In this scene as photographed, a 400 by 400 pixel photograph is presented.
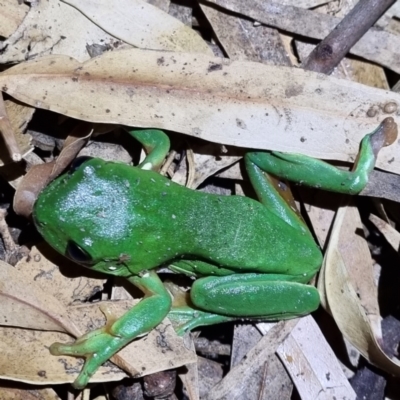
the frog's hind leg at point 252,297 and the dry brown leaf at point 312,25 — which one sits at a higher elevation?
the dry brown leaf at point 312,25

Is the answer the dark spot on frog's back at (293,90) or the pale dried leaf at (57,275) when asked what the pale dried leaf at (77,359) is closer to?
the pale dried leaf at (57,275)

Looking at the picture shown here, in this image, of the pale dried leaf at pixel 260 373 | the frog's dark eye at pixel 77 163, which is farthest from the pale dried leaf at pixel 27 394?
the frog's dark eye at pixel 77 163

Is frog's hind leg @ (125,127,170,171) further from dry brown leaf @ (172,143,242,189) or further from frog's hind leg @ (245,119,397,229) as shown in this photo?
frog's hind leg @ (245,119,397,229)

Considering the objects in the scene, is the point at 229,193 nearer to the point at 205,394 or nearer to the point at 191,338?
the point at 191,338

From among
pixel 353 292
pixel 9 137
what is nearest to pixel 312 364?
pixel 353 292

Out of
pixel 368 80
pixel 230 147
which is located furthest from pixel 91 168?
pixel 368 80

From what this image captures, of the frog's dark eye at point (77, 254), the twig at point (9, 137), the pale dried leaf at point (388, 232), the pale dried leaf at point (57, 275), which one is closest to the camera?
the twig at point (9, 137)
